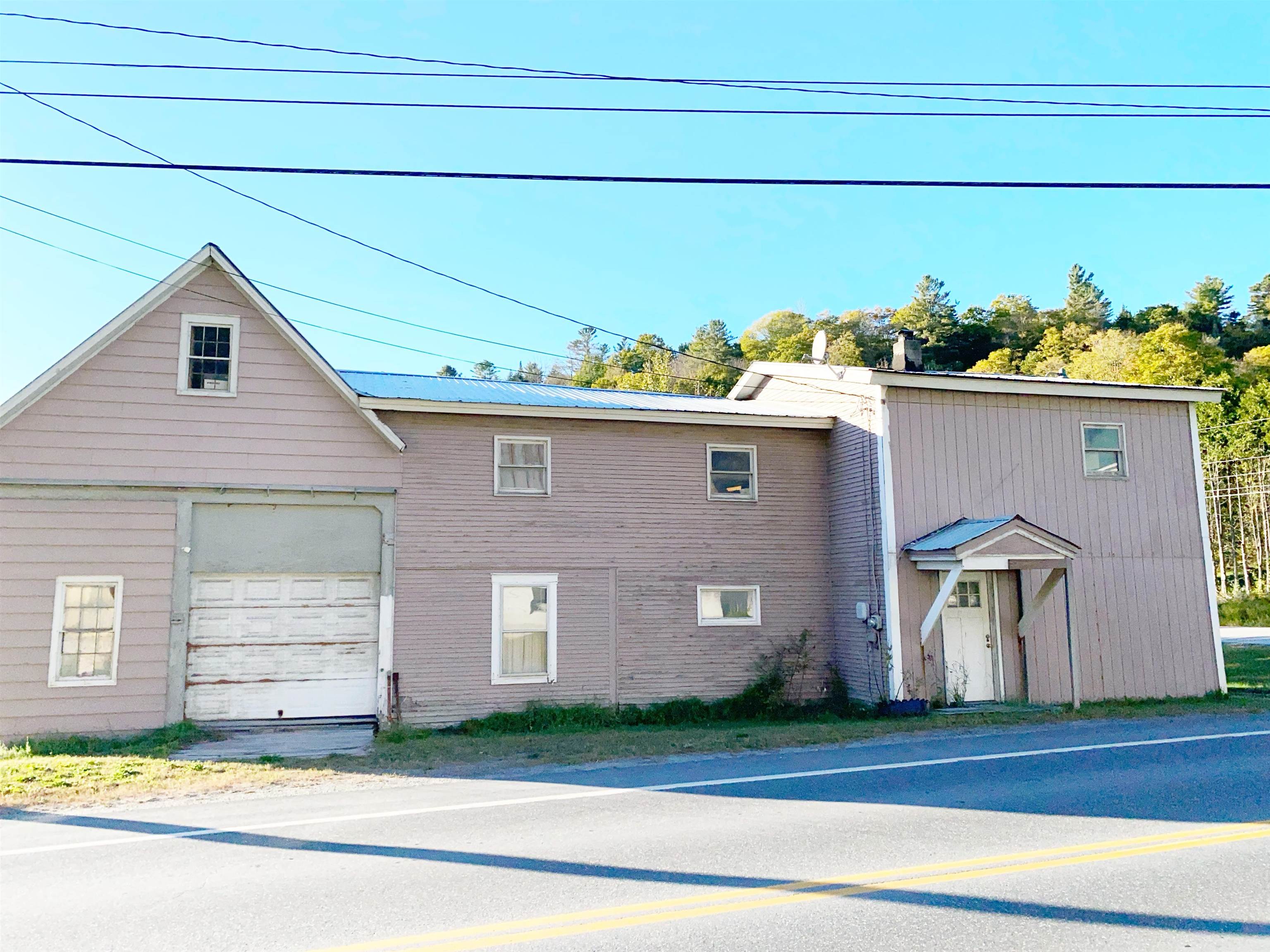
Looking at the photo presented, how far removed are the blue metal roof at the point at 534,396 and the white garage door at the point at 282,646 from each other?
127 inches

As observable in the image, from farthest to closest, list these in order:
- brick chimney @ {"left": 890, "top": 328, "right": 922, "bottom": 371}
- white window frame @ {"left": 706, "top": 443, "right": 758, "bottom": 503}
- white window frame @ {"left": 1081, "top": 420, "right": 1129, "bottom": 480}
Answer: brick chimney @ {"left": 890, "top": 328, "right": 922, "bottom": 371} → white window frame @ {"left": 1081, "top": 420, "right": 1129, "bottom": 480} → white window frame @ {"left": 706, "top": 443, "right": 758, "bottom": 503}

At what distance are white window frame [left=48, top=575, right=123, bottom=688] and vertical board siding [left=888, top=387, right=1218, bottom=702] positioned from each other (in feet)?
39.6

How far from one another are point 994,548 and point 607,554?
6374 mm

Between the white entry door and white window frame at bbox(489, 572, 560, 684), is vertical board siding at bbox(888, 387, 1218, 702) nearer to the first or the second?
the white entry door

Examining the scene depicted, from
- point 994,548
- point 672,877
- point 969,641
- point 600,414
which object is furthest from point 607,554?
point 672,877

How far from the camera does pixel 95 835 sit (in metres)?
7.63

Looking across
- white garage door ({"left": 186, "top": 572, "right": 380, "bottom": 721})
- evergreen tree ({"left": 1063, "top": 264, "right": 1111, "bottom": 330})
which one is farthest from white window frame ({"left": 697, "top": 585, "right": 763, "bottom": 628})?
evergreen tree ({"left": 1063, "top": 264, "right": 1111, "bottom": 330})

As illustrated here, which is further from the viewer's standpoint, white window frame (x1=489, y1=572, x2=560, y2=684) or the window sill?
white window frame (x1=489, y1=572, x2=560, y2=684)

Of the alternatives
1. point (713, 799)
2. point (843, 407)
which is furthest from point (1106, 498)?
point (713, 799)

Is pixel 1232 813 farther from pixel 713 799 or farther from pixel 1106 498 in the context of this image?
pixel 1106 498

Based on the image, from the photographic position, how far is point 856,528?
1628cm

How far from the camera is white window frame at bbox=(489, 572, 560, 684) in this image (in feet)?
48.8

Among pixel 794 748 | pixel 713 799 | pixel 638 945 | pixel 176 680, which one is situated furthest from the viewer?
pixel 176 680

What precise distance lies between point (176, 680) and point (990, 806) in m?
10.9
